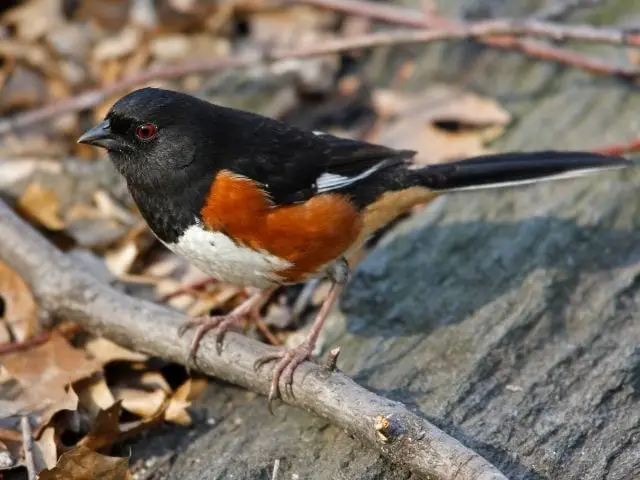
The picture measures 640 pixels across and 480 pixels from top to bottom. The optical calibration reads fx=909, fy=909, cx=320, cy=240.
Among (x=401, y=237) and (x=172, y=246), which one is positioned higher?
(x=172, y=246)

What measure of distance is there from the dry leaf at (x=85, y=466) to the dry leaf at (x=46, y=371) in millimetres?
309

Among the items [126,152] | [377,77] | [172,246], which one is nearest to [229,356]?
[172,246]

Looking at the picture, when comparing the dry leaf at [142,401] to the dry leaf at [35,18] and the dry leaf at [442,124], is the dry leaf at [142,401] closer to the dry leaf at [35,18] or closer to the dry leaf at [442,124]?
the dry leaf at [442,124]

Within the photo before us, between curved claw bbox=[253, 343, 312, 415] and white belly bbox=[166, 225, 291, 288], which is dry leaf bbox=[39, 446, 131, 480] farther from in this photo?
white belly bbox=[166, 225, 291, 288]

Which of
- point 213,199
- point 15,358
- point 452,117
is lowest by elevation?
point 15,358

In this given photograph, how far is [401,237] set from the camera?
12.3ft

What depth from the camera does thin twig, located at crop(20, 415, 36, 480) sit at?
8.71 feet

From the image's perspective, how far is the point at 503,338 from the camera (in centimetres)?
313

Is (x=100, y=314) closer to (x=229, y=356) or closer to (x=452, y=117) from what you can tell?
(x=229, y=356)

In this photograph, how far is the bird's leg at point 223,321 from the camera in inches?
121

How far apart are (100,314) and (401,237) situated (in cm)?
126

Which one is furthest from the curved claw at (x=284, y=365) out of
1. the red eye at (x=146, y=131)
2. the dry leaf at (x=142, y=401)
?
→ the red eye at (x=146, y=131)

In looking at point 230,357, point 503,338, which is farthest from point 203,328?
point 503,338

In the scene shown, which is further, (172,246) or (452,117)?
(452,117)
